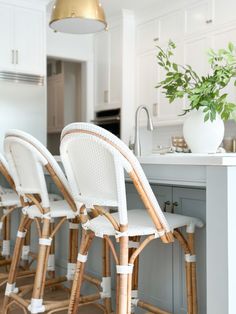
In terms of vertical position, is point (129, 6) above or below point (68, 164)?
above

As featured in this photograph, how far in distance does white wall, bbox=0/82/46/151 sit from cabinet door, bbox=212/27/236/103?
6.47 feet

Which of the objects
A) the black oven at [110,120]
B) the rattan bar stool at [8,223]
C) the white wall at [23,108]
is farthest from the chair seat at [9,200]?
the black oven at [110,120]

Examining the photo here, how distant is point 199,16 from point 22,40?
195 centimetres

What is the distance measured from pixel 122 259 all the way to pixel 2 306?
1337 mm

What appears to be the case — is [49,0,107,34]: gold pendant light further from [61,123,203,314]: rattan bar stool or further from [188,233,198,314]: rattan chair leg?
[188,233,198,314]: rattan chair leg

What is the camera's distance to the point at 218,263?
1.50 m

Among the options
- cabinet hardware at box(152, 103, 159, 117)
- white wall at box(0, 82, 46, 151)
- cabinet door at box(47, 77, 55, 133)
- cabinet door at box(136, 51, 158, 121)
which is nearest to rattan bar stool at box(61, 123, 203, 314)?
white wall at box(0, 82, 46, 151)

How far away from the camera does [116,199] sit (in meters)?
1.59

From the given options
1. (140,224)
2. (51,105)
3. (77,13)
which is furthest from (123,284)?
(51,105)

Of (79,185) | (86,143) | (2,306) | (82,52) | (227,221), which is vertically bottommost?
(2,306)

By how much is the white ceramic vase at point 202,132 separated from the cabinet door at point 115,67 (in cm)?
364

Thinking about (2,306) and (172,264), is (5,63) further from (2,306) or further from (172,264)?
(172,264)

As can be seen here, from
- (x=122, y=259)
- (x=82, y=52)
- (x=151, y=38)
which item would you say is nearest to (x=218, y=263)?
(x=122, y=259)

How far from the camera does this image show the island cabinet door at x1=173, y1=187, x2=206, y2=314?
6.13ft
